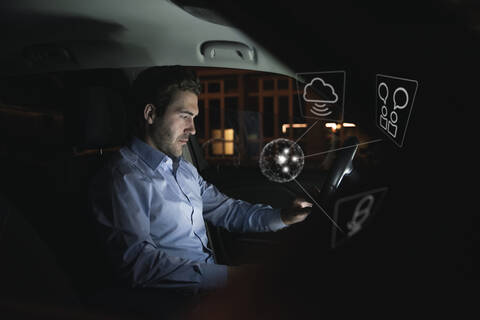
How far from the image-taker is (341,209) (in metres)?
0.58

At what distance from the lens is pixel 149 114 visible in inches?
65.7

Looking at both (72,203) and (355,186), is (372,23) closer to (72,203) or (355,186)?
(355,186)

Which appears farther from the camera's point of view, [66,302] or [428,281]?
[66,302]

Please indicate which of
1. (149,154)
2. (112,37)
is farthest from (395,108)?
(112,37)

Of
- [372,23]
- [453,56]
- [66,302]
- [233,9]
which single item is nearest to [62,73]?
[66,302]

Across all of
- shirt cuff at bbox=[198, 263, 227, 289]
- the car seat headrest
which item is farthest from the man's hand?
the car seat headrest

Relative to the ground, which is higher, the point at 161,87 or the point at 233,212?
the point at 161,87

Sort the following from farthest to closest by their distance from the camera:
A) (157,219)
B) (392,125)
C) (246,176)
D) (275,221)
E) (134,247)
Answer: (246,176) < (275,221) < (157,219) < (134,247) < (392,125)

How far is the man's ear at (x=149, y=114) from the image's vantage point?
1.67 meters

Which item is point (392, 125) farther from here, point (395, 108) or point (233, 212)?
point (233, 212)

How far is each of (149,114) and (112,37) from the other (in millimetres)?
361

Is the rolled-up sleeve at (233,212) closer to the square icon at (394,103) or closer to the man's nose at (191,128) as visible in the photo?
Result: the man's nose at (191,128)

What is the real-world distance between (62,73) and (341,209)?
170 cm

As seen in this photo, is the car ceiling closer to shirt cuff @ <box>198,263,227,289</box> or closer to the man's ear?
the man's ear
